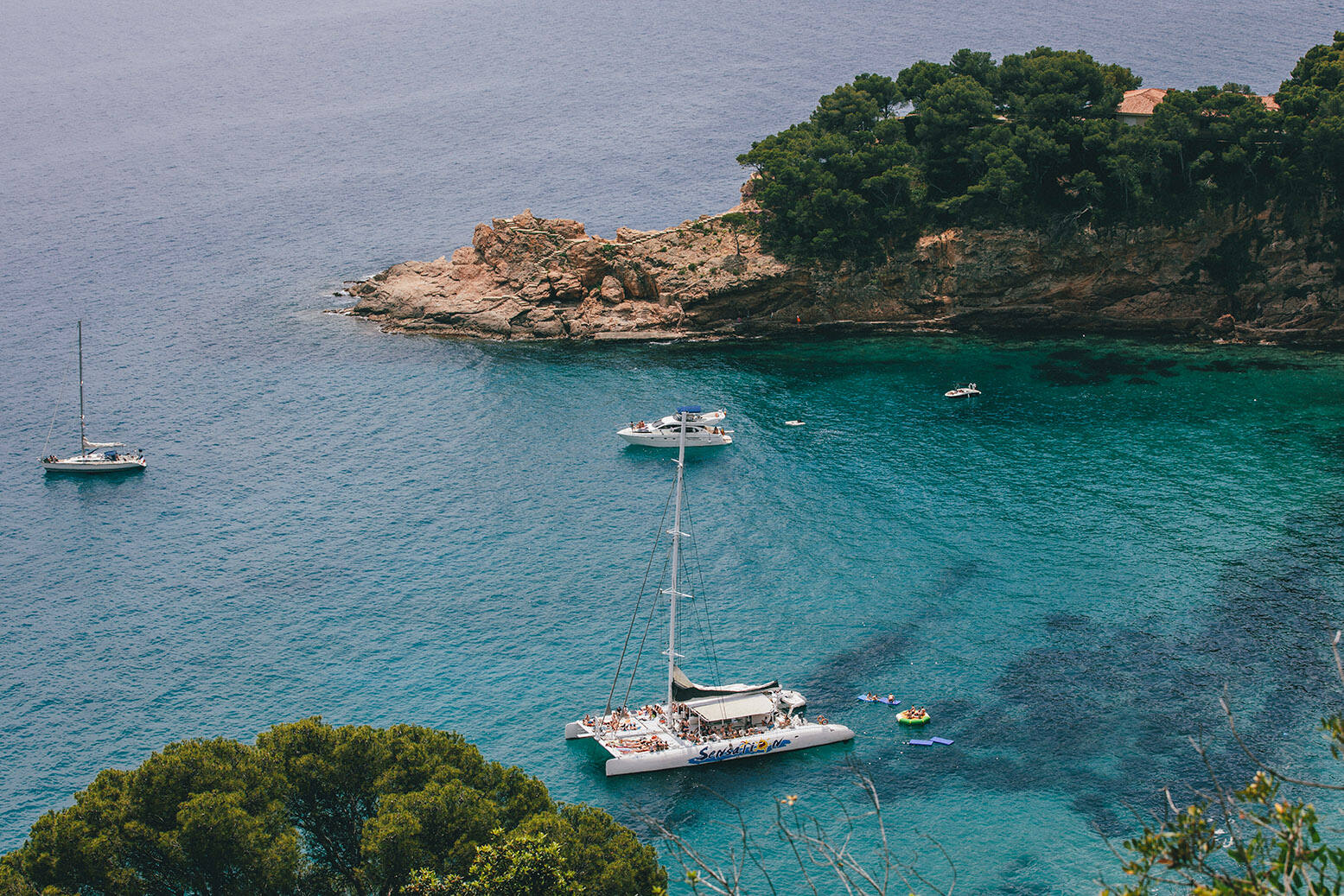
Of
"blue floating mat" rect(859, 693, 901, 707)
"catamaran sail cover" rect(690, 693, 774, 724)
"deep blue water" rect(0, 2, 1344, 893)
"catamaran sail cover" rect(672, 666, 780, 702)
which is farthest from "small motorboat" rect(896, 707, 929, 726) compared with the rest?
"catamaran sail cover" rect(690, 693, 774, 724)

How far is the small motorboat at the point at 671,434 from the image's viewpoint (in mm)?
107688

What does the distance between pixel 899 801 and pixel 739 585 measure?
24202 mm

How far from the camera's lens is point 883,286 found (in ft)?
429

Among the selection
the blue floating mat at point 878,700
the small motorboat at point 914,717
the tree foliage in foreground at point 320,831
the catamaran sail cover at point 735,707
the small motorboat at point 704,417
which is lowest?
the small motorboat at point 914,717

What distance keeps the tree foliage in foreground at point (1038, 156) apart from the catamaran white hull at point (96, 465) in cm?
6775

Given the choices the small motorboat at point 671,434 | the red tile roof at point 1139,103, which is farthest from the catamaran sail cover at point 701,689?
the red tile roof at point 1139,103

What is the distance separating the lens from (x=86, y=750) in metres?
71.1

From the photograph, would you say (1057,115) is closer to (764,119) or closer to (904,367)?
(904,367)

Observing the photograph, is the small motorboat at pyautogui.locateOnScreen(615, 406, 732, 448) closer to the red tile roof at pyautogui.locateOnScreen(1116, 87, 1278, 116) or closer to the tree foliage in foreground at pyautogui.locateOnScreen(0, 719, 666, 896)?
the red tile roof at pyautogui.locateOnScreen(1116, 87, 1278, 116)

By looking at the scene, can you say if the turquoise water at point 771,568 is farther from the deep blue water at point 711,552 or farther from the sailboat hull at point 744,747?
the sailboat hull at point 744,747

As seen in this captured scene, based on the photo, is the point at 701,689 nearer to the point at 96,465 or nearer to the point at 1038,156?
the point at 96,465

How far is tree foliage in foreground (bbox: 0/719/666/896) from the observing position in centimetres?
4541

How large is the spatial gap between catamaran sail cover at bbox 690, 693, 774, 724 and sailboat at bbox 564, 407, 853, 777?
0.05 meters

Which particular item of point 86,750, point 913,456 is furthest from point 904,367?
point 86,750
